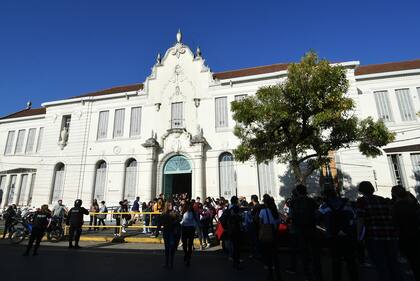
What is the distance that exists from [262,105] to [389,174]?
10.6m

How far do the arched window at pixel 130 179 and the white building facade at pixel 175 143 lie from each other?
0.08 metres

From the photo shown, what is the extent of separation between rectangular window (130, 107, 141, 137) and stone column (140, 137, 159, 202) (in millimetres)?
1977

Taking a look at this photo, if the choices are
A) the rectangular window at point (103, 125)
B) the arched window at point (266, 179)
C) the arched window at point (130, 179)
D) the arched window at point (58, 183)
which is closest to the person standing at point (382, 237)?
the arched window at point (266, 179)

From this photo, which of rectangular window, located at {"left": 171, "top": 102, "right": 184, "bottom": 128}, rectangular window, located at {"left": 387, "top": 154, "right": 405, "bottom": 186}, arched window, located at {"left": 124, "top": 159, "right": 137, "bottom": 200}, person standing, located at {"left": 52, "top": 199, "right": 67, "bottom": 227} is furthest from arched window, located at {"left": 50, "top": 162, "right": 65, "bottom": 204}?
rectangular window, located at {"left": 387, "top": 154, "right": 405, "bottom": 186}

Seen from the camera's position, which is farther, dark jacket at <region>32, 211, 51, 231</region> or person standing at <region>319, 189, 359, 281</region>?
dark jacket at <region>32, 211, 51, 231</region>

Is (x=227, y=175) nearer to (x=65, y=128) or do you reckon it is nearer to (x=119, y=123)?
(x=119, y=123)

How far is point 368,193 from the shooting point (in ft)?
15.1

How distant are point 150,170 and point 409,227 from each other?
637 inches

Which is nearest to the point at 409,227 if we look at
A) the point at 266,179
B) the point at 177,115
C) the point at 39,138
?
the point at 266,179

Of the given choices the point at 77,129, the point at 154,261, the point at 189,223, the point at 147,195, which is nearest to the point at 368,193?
the point at 189,223

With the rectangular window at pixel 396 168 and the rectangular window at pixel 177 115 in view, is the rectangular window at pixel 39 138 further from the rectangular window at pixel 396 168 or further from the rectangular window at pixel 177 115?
the rectangular window at pixel 396 168

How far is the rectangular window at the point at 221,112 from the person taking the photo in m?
18.8

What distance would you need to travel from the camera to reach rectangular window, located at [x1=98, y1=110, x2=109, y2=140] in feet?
69.0

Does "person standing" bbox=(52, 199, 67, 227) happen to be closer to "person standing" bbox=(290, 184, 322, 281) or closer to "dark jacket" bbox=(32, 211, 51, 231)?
"dark jacket" bbox=(32, 211, 51, 231)
